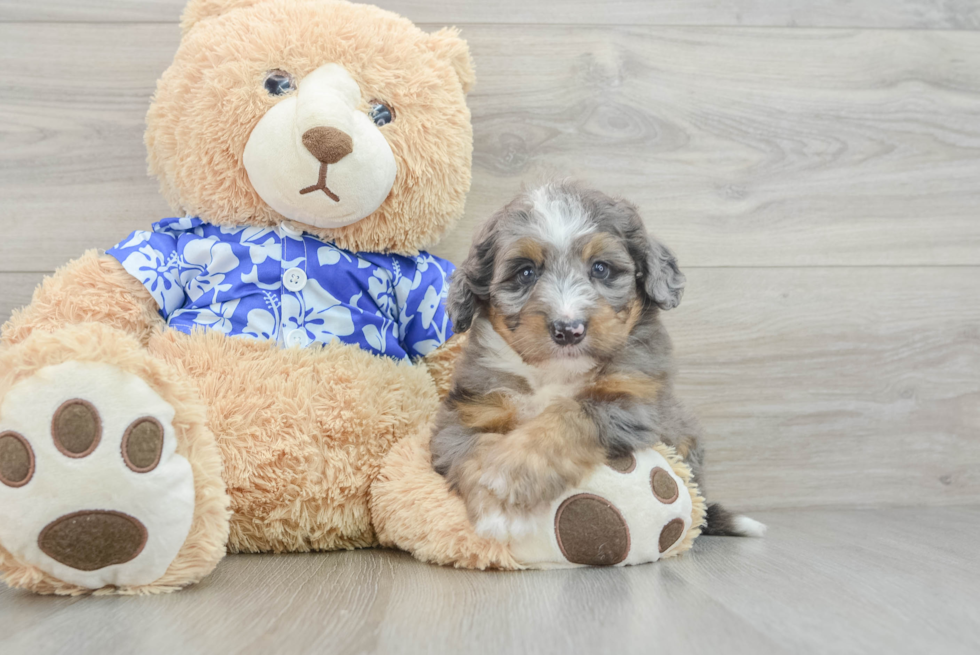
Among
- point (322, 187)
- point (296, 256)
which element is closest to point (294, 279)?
point (296, 256)

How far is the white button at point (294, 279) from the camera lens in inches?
77.5

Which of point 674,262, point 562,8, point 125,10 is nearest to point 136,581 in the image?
point 674,262

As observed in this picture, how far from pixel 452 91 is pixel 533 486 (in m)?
1.12

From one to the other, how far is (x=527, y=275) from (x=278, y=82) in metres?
0.82

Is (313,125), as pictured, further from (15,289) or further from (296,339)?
(15,289)

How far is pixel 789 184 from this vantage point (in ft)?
8.46

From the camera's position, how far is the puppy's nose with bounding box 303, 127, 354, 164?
1827 mm

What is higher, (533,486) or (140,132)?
(140,132)

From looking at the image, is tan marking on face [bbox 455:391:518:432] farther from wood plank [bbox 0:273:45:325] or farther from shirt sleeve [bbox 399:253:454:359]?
wood plank [bbox 0:273:45:325]

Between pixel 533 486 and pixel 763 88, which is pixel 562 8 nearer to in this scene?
pixel 763 88

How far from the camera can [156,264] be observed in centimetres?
195

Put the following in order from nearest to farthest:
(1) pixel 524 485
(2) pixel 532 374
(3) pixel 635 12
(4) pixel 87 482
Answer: (4) pixel 87 482, (1) pixel 524 485, (2) pixel 532 374, (3) pixel 635 12

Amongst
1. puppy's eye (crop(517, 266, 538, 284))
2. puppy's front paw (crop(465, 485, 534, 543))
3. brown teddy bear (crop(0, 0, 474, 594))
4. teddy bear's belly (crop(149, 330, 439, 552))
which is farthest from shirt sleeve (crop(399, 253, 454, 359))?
puppy's front paw (crop(465, 485, 534, 543))

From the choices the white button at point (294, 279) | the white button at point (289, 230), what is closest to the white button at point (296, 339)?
the white button at point (294, 279)
